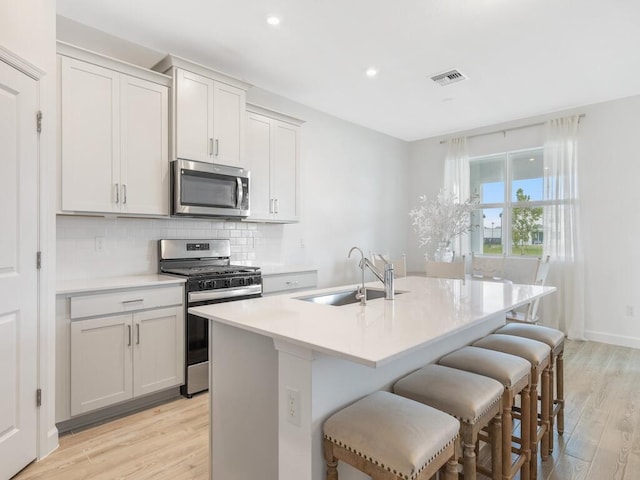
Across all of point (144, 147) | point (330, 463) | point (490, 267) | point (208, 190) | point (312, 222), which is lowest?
point (330, 463)

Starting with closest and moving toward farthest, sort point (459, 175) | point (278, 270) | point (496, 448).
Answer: point (496, 448) → point (278, 270) → point (459, 175)

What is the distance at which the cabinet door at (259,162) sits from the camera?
362 centimetres

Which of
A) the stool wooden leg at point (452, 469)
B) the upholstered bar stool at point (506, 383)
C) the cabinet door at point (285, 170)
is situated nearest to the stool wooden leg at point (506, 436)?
the upholstered bar stool at point (506, 383)

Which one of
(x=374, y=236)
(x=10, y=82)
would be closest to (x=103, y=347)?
(x=10, y=82)

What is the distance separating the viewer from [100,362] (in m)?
2.43

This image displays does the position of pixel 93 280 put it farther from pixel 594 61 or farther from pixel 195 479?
pixel 594 61

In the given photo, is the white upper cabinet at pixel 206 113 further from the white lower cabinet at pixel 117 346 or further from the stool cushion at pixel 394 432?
the stool cushion at pixel 394 432

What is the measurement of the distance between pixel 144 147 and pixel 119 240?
0.78 meters

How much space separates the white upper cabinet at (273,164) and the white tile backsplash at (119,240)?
0.41 meters

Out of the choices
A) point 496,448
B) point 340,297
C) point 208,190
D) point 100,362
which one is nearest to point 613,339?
point 496,448

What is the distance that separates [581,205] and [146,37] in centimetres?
491

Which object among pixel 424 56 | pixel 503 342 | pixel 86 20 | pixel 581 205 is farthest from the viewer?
pixel 581 205

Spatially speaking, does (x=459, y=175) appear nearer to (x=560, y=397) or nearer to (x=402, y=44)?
(x=402, y=44)

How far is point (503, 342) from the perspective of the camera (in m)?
2.12
